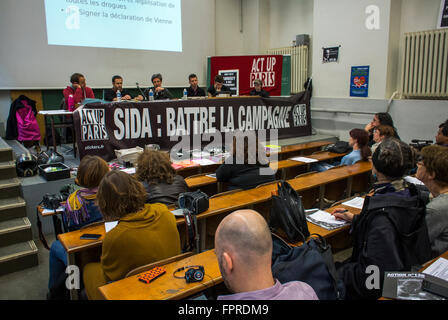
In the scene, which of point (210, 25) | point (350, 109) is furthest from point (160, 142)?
point (210, 25)

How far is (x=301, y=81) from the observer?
8.16 meters

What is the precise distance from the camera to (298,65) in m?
8.16

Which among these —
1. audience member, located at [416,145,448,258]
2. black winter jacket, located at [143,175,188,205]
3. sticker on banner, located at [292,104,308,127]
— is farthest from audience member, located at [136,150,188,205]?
sticker on banner, located at [292,104,308,127]

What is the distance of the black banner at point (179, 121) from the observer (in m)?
4.57

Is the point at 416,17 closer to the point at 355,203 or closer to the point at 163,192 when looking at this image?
the point at 355,203

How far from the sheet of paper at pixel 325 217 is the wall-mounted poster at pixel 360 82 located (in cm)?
513

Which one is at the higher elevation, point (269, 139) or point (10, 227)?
point (269, 139)

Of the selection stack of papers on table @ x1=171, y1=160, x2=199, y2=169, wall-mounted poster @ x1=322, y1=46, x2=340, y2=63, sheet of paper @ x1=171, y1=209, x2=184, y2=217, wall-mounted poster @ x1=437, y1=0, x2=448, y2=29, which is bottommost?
sheet of paper @ x1=171, y1=209, x2=184, y2=217

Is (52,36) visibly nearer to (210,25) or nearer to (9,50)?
(9,50)

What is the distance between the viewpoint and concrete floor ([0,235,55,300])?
2.58 m

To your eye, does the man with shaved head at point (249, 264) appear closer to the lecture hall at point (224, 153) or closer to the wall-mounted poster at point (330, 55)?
the lecture hall at point (224, 153)

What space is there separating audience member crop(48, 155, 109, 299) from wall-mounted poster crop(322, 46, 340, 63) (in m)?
6.23

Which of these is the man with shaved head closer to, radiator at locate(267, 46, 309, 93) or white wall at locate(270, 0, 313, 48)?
radiator at locate(267, 46, 309, 93)
